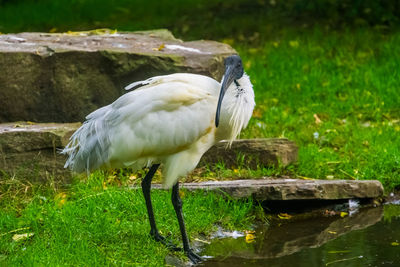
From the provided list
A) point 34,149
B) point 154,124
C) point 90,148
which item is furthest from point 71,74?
point 154,124

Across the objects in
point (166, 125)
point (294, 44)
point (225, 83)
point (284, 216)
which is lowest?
point (284, 216)

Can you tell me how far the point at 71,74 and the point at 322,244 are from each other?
272cm

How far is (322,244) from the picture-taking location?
5586 mm

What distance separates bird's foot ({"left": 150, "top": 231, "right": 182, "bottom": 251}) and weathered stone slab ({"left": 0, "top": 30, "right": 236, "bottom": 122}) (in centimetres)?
188

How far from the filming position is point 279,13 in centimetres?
1317

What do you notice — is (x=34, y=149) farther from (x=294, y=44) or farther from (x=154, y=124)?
(x=294, y=44)

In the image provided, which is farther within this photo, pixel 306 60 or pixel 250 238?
pixel 306 60

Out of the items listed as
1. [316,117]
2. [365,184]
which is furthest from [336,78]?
[365,184]

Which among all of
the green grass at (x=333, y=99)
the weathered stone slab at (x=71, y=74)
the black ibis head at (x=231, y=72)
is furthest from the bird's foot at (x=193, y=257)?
the weathered stone slab at (x=71, y=74)

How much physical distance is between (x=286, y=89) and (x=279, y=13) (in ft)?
13.4

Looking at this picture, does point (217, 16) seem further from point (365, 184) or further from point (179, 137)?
point (179, 137)

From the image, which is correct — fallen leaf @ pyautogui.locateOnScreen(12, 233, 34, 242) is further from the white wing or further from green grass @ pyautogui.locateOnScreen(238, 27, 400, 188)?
green grass @ pyautogui.locateOnScreen(238, 27, 400, 188)

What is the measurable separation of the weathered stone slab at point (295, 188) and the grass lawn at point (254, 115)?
5.0 inches

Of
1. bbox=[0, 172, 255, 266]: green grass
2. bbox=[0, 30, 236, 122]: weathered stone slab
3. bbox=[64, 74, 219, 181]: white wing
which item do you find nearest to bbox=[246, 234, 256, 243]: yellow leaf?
bbox=[0, 172, 255, 266]: green grass
